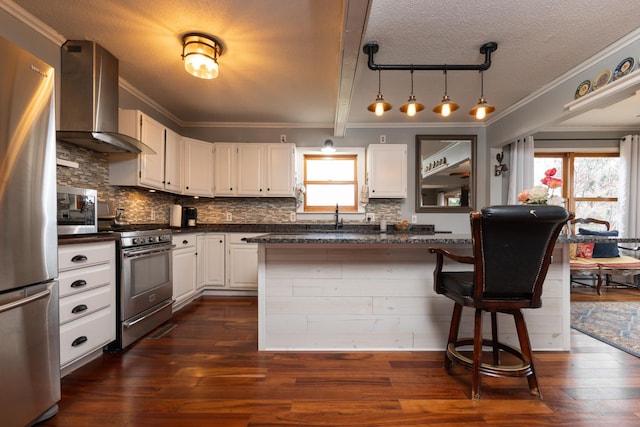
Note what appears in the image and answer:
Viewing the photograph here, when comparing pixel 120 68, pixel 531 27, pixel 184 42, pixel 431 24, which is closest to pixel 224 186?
pixel 120 68

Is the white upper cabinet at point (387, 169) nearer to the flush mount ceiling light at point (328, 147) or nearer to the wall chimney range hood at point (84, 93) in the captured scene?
the flush mount ceiling light at point (328, 147)

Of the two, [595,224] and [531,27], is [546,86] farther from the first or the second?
[595,224]

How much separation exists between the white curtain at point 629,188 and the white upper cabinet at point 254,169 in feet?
16.4

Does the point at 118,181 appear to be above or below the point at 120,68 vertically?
below

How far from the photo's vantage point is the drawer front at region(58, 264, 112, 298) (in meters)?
1.65

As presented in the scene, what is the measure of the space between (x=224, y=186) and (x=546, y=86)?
4063mm

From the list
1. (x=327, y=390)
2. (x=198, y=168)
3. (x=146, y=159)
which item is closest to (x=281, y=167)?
(x=198, y=168)

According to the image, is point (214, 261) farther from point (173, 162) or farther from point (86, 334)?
point (86, 334)

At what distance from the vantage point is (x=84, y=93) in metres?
2.24

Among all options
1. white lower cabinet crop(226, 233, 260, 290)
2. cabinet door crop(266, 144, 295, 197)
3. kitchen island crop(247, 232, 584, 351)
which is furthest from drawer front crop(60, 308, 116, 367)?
cabinet door crop(266, 144, 295, 197)

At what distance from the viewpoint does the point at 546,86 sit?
9.28 feet

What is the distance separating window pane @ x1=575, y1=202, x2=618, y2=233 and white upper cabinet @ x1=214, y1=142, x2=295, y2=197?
4.71 m

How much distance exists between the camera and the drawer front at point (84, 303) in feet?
5.40

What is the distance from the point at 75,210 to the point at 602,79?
172 inches
